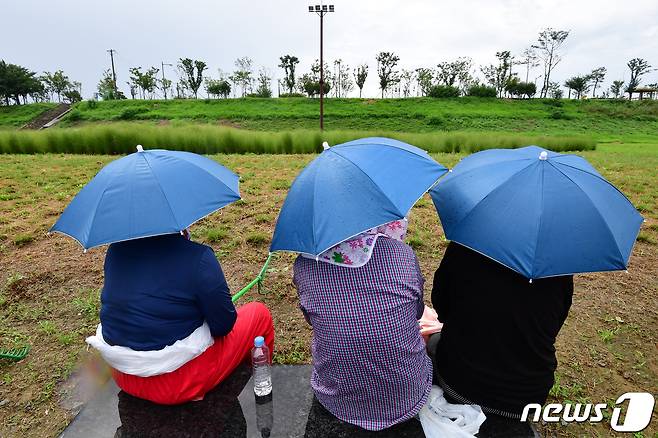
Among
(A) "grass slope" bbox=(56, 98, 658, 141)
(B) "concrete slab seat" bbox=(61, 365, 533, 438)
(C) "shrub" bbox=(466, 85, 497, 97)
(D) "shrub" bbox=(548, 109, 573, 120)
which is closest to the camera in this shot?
(B) "concrete slab seat" bbox=(61, 365, 533, 438)

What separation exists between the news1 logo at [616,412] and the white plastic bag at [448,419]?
0.48 meters

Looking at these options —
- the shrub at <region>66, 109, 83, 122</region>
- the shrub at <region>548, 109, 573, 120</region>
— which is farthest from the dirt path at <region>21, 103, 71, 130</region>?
the shrub at <region>548, 109, 573, 120</region>

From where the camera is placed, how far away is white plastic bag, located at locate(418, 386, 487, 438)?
1.76 m

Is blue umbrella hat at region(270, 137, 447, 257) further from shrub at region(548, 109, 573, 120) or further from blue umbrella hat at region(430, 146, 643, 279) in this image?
shrub at region(548, 109, 573, 120)

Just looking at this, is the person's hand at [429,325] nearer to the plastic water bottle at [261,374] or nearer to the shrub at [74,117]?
the plastic water bottle at [261,374]

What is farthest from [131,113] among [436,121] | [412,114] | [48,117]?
[436,121]

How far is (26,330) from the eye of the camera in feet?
9.91

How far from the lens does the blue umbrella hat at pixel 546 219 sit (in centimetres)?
154

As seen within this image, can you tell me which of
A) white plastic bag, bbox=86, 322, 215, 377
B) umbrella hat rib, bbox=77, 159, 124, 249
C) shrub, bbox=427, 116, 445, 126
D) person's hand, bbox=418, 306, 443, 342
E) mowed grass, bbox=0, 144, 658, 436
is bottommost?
mowed grass, bbox=0, 144, 658, 436

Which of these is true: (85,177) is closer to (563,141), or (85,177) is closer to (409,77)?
(563,141)

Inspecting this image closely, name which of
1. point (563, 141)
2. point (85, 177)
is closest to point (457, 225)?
point (85, 177)

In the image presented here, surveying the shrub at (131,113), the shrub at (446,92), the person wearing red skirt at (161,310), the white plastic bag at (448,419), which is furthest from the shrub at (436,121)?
the person wearing red skirt at (161,310)

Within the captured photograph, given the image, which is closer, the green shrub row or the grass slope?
the green shrub row

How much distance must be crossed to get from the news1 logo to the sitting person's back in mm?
414
